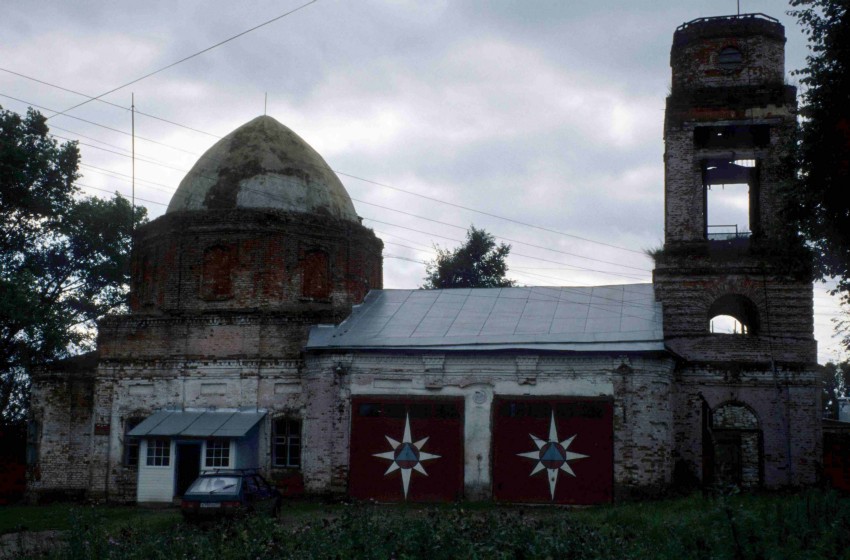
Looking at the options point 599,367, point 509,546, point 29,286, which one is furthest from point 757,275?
point 29,286

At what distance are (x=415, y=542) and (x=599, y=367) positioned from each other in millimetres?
12891

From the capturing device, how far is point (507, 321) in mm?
24109

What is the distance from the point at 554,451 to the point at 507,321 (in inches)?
161

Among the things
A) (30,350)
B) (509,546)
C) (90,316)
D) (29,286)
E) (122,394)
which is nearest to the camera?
(509,546)

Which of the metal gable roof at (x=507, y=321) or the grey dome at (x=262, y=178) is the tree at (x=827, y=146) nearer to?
the metal gable roof at (x=507, y=321)

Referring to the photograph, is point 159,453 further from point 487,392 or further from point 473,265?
point 473,265

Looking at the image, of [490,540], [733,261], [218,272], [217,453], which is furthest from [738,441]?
[490,540]

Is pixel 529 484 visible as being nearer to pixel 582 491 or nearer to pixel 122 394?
pixel 582 491

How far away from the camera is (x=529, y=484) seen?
21.5 m

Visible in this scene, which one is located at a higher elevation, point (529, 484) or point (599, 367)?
point (599, 367)

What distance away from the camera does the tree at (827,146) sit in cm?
1540

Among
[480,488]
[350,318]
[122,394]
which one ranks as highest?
[350,318]

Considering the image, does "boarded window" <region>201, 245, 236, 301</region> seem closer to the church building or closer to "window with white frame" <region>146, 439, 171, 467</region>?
the church building

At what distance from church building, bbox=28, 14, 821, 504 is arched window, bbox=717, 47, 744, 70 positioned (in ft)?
0.12
